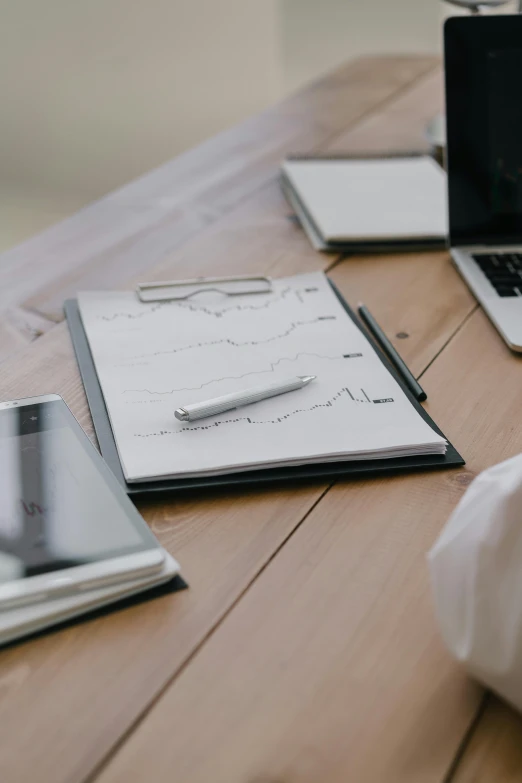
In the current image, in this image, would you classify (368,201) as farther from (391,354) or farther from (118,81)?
(118,81)

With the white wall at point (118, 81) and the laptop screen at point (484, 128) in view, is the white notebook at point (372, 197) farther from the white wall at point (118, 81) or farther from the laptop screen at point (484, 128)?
the white wall at point (118, 81)

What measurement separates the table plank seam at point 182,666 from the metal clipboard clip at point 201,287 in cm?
33

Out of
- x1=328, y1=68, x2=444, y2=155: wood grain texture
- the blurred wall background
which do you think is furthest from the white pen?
the blurred wall background

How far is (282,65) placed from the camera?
326cm

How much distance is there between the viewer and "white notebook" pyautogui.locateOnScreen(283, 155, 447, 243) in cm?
99

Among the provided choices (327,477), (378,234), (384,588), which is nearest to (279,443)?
(327,477)

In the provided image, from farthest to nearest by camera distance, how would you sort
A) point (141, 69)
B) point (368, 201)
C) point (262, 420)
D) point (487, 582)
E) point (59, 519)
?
1. point (141, 69)
2. point (368, 201)
3. point (262, 420)
4. point (59, 519)
5. point (487, 582)

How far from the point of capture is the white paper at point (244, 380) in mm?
609

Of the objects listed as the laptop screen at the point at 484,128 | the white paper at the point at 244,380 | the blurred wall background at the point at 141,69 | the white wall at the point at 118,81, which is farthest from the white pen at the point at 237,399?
the white wall at the point at 118,81

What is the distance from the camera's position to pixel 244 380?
0.70 metres

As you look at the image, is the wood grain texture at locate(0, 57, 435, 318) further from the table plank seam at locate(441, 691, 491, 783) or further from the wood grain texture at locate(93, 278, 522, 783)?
the table plank seam at locate(441, 691, 491, 783)

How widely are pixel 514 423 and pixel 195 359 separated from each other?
0.26 meters

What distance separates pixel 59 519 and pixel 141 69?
118 inches

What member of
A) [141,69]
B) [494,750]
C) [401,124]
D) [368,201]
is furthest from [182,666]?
[141,69]
